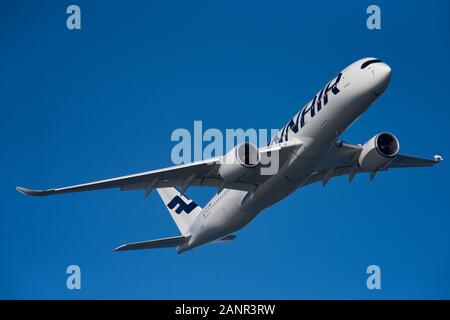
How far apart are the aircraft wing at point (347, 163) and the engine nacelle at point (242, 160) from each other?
16.3 feet

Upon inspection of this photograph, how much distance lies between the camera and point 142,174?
36438 millimetres

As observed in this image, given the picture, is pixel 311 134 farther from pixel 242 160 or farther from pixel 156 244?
pixel 156 244

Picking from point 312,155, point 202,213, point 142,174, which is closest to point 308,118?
point 312,155

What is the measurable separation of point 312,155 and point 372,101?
422 centimetres

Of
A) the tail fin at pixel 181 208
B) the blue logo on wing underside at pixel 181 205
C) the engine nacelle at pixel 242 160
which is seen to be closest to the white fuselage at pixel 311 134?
the engine nacelle at pixel 242 160

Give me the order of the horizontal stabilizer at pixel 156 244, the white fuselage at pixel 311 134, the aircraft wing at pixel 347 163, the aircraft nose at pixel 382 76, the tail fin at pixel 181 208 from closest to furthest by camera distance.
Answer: the aircraft nose at pixel 382 76
the white fuselage at pixel 311 134
the aircraft wing at pixel 347 163
the horizontal stabilizer at pixel 156 244
the tail fin at pixel 181 208

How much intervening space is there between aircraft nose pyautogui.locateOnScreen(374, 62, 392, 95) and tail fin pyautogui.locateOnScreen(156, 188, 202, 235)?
18140 millimetres

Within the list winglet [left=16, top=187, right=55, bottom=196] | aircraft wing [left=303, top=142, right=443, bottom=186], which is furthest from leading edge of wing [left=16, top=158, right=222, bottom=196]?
aircraft wing [left=303, top=142, right=443, bottom=186]

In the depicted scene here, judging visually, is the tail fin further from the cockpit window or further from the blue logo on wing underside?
the cockpit window

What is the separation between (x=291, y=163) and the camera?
117ft

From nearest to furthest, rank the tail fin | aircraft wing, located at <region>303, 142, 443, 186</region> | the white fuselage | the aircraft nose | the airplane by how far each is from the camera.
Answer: the aircraft nose, the white fuselage, the airplane, aircraft wing, located at <region>303, 142, 443, 186</region>, the tail fin

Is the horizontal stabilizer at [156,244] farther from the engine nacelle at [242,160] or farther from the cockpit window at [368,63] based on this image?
the cockpit window at [368,63]

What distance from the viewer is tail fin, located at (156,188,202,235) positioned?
47.0 m

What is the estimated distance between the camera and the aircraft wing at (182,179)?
117 feet
